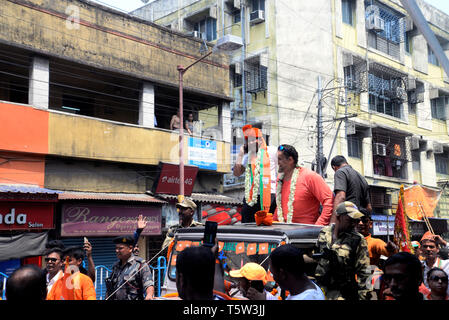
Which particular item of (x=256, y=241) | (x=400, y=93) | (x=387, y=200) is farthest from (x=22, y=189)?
(x=400, y=93)

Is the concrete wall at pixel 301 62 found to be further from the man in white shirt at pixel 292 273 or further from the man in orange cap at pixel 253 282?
the man in white shirt at pixel 292 273

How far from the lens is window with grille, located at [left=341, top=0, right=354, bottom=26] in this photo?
87.1 feet

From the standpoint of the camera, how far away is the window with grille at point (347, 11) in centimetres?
2653

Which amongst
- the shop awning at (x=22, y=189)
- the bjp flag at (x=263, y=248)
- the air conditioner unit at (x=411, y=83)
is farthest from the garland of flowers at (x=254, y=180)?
the air conditioner unit at (x=411, y=83)

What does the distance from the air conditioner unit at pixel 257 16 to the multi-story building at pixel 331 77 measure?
0.05 meters

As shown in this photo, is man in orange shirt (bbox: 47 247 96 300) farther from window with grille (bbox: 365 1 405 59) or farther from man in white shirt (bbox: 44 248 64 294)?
window with grille (bbox: 365 1 405 59)

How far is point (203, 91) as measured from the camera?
66.3 ft

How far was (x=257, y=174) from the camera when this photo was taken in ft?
20.6

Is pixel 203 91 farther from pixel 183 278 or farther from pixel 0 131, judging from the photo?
pixel 183 278

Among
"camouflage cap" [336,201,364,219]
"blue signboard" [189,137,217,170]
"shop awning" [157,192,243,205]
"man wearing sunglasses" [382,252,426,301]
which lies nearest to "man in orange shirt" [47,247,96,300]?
"camouflage cap" [336,201,364,219]

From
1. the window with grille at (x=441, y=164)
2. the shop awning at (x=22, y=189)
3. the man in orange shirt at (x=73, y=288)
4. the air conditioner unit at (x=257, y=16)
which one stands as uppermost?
the air conditioner unit at (x=257, y=16)

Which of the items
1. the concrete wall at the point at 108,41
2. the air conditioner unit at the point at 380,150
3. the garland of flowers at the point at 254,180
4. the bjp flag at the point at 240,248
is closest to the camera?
the bjp flag at the point at 240,248

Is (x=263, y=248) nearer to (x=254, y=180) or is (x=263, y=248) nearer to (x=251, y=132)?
(x=254, y=180)
